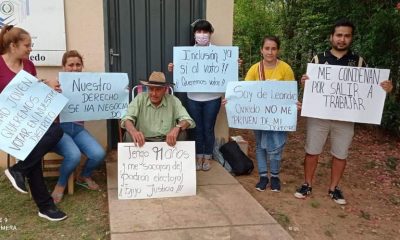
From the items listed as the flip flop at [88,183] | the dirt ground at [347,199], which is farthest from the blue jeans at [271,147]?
the flip flop at [88,183]

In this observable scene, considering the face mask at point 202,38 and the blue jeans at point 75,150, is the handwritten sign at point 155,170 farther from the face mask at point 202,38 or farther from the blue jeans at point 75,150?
the face mask at point 202,38

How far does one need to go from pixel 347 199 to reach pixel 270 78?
164cm

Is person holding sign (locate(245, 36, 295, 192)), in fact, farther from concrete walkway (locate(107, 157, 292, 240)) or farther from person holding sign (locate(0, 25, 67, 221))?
person holding sign (locate(0, 25, 67, 221))

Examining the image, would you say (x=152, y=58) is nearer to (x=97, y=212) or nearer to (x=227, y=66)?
(x=227, y=66)

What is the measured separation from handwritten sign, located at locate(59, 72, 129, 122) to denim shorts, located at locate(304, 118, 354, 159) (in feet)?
6.84

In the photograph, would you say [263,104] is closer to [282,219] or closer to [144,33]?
[282,219]

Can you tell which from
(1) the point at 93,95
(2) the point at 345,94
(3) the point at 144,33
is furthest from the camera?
(3) the point at 144,33

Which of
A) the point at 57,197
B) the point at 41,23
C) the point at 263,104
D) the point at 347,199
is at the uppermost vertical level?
the point at 41,23

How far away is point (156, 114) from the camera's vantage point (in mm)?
4398

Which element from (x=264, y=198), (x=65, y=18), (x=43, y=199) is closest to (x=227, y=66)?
(x=264, y=198)

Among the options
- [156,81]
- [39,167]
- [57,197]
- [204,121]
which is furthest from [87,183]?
[204,121]

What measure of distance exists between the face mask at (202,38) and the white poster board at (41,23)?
1.60 metres

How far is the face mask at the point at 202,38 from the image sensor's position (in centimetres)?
499

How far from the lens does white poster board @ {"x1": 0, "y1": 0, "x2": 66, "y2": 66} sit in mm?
4867
